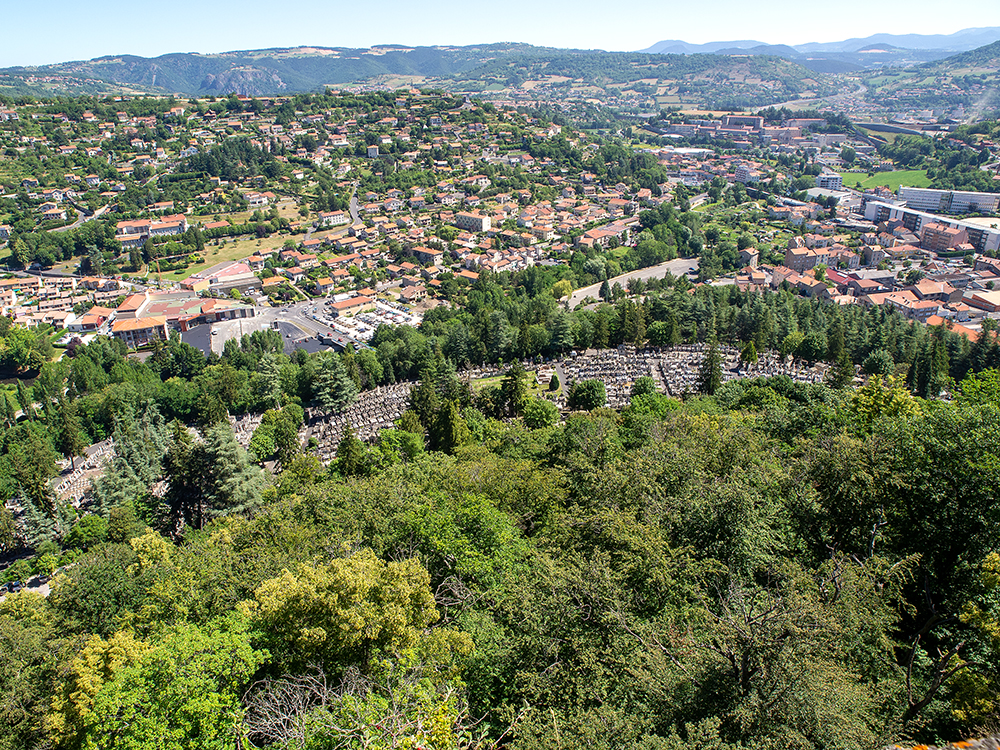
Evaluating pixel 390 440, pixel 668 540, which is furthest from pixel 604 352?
pixel 668 540

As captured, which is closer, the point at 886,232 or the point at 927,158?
the point at 886,232

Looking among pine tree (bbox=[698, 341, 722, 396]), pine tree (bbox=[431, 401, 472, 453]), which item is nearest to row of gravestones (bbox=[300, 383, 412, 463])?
pine tree (bbox=[431, 401, 472, 453])

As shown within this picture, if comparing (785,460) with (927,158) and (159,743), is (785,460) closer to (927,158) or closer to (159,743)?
(159,743)

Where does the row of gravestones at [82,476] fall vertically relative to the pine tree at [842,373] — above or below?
below

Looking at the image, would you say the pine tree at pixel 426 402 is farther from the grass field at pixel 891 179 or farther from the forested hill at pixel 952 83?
the forested hill at pixel 952 83

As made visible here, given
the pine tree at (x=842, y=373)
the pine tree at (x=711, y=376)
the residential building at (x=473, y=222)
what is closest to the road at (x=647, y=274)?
the residential building at (x=473, y=222)

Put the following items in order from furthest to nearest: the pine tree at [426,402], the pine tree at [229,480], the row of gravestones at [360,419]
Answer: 1. the row of gravestones at [360,419]
2. the pine tree at [426,402]
3. the pine tree at [229,480]
